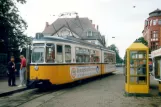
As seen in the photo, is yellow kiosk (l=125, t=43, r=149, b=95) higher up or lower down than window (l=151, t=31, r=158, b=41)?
lower down

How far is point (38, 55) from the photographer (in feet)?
51.8

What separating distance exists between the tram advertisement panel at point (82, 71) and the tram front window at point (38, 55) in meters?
2.52

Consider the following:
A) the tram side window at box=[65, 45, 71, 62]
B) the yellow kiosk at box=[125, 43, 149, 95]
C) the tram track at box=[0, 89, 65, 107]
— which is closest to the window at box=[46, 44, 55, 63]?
the tram side window at box=[65, 45, 71, 62]

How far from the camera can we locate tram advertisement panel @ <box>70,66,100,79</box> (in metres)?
17.9

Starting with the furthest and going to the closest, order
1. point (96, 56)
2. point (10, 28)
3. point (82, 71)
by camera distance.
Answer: point (10, 28), point (96, 56), point (82, 71)

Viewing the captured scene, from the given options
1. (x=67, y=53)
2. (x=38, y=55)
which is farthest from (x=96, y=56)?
(x=38, y=55)

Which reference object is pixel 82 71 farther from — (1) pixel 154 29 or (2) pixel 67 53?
(1) pixel 154 29

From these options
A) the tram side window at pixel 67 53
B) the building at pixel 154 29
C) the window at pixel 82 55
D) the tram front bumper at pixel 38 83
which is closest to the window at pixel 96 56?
the window at pixel 82 55

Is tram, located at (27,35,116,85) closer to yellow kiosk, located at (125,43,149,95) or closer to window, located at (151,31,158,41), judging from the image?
yellow kiosk, located at (125,43,149,95)

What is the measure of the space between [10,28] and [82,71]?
40.5ft

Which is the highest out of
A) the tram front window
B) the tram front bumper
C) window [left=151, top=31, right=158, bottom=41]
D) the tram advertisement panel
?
window [left=151, top=31, right=158, bottom=41]

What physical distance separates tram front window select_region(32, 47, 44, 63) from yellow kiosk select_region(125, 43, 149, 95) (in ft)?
15.6

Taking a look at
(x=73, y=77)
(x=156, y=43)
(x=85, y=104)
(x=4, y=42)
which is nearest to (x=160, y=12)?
(x=156, y=43)

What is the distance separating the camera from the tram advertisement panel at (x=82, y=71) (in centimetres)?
1786
